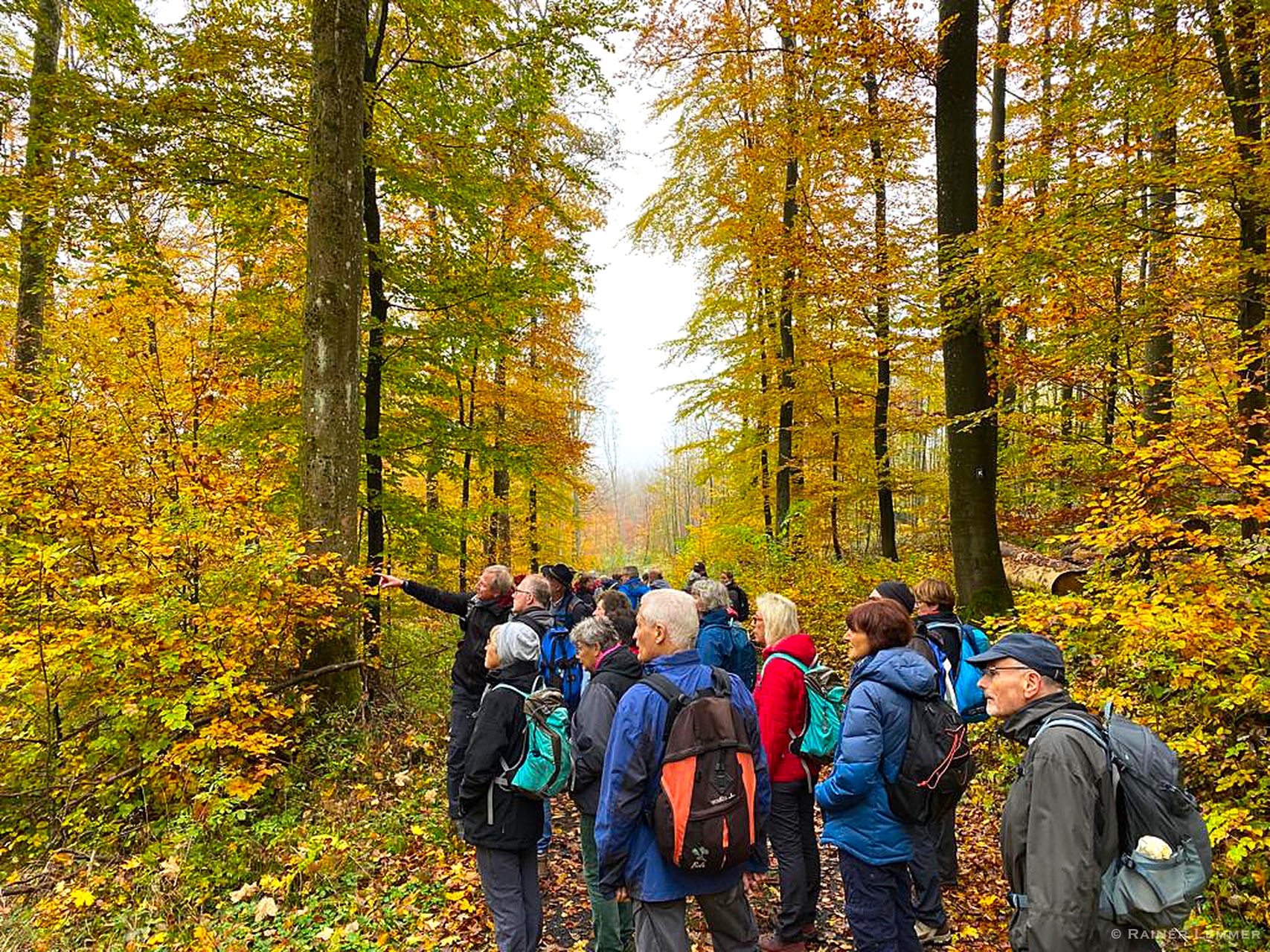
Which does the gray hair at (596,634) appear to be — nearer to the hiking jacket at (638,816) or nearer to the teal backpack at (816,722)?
the teal backpack at (816,722)

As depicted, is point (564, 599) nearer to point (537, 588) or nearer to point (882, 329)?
point (537, 588)

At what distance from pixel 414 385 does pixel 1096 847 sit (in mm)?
9190

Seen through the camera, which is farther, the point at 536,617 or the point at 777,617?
the point at 536,617

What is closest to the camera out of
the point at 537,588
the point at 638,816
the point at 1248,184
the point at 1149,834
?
the point at 1149,834

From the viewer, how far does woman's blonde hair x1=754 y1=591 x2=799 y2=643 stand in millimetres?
4105

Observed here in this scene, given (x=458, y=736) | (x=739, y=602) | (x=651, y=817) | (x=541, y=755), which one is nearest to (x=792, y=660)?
(x=651, y=817)

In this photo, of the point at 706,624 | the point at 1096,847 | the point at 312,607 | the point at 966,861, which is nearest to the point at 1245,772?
the point at 966,861

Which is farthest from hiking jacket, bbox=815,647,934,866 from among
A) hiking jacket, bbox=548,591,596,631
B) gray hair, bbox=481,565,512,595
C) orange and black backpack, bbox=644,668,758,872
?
hiking jacket, bbox=548,591,596,631

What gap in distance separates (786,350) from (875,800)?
13054 millimetres

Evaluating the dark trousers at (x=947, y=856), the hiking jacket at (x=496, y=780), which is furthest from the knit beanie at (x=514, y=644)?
the dark trousers at (x=947, y=856)

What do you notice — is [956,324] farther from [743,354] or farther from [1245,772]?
[743,354]

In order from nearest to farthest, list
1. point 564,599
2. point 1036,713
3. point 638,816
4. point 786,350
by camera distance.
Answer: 1. point 1036,713
2. point 638,816
3. point 564,599
4. point 786,350

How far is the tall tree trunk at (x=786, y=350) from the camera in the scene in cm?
1367

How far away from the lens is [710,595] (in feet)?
20.9
